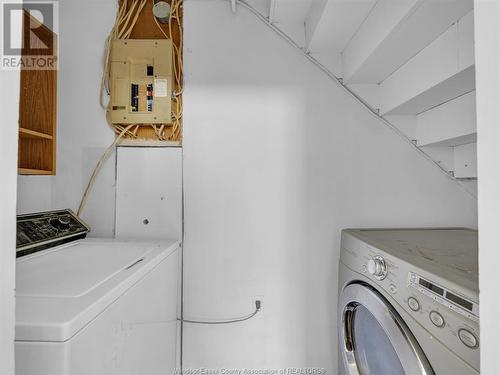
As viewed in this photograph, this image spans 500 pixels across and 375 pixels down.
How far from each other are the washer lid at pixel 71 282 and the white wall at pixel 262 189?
1.44 ft

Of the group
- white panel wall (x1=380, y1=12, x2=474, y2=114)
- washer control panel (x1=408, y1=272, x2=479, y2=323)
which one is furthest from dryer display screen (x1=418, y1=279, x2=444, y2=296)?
white panel wall (x1=380, y1=12, x2=474, y2=114)

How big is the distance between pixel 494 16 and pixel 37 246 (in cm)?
142

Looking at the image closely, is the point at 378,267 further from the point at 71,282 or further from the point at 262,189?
the point at 71,282

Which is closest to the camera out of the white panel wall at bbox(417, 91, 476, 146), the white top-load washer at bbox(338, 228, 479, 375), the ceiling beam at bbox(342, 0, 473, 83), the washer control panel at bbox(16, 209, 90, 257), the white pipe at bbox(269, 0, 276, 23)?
the white top-load washer at bbox(338, 228, 479, 375)

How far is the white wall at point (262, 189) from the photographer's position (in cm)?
152

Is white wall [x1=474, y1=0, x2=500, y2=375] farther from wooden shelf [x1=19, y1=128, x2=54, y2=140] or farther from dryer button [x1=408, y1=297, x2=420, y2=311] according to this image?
wooden shelf [x1=19, y1=128, x2=54, y2=140]

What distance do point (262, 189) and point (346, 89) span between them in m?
0.71

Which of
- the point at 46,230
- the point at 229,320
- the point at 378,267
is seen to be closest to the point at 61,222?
the point at 46,230

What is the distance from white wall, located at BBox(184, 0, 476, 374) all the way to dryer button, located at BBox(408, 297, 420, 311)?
71 cm

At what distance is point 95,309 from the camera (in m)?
0.65

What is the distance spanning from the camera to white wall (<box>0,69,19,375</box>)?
41 cm

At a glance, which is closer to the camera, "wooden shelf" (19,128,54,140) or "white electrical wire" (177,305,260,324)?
"wooden shelf" (19,128,54,140)

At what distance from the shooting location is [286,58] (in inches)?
60.2

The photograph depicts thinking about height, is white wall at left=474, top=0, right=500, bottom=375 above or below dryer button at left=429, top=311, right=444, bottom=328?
above
